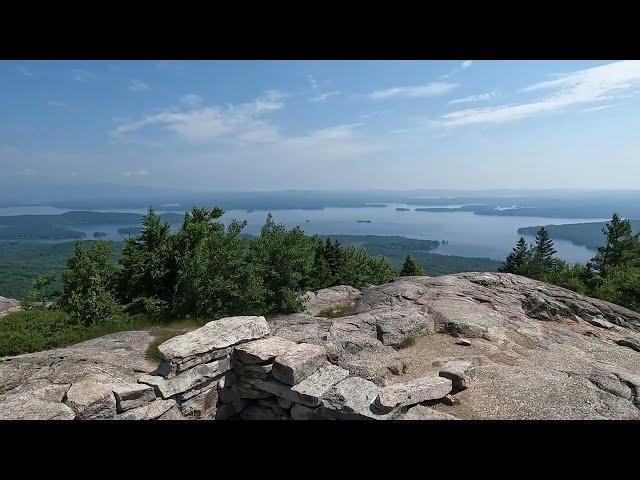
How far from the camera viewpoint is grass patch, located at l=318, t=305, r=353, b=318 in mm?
15211

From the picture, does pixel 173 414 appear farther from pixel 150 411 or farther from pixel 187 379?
pixel 187 379

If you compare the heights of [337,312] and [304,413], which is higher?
[304,413]

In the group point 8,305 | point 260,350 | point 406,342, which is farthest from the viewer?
point 8,305

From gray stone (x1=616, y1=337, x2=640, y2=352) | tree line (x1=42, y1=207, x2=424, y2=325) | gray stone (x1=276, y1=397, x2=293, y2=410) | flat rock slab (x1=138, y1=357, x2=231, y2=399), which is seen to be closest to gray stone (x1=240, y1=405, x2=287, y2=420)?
gray stone (x1=276, y1=397, x2=293, y2=410)

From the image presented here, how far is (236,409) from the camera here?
8672 mm

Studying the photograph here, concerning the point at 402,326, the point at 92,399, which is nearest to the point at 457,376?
the point at 402,326

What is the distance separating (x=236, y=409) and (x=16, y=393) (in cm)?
443

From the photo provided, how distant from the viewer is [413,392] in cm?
746

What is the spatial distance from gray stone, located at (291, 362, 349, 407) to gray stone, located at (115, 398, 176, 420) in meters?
2.61

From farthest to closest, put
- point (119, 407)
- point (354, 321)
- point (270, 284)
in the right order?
point (270, 284) → point (354, 321) → point (119, 407)

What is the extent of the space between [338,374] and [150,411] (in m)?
3.89

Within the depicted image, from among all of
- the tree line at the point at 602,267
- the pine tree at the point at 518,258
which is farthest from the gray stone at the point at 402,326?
the pine tree at the point at 518,258
